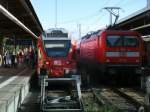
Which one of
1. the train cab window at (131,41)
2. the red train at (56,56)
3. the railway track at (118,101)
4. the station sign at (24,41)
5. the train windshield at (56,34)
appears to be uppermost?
the station sign at (24,41)

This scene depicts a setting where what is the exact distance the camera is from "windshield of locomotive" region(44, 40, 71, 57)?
25.3 metres

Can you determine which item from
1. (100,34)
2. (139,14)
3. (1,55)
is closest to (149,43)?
(139,14)

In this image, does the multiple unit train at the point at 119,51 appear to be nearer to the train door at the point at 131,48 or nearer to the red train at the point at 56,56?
the train door at the point at 131,48

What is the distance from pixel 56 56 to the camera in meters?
25.3

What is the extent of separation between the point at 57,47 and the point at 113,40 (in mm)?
3239

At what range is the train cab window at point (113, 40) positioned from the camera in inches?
1050

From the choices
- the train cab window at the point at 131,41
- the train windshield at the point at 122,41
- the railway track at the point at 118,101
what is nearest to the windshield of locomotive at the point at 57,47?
the train windshield at the point at 122,41

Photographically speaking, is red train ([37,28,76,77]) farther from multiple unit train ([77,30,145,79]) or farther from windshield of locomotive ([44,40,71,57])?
multiple unit train ([77,30,145,79])

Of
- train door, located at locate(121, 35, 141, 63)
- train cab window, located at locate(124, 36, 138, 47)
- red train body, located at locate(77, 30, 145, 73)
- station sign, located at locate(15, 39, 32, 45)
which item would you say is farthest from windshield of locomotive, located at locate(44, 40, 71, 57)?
station sign, located at locate(15, 39, 32, 45)

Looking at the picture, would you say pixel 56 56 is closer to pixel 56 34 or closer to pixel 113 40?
pixel 56 34

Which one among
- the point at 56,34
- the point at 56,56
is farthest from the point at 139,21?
the point at 56,56

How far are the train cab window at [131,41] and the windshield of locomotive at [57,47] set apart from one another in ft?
11.0

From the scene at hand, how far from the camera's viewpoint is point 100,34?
26891mm

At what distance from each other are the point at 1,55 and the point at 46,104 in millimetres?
26105
